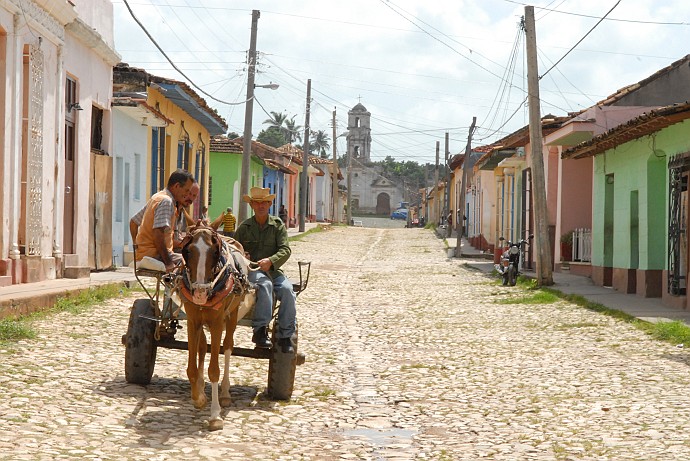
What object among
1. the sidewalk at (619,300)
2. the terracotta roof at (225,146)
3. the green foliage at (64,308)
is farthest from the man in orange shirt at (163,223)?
the terracotta roof at (225,146)

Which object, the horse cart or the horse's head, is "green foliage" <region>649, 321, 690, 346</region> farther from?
the horse's head

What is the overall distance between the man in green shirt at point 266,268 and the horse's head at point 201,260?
1077 mm

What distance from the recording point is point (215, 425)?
6789 mm

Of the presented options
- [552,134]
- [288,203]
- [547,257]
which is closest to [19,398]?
[547,257]

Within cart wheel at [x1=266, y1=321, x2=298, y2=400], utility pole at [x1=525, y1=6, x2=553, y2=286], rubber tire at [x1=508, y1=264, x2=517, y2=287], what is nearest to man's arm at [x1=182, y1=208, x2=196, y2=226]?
cart wheel at [x1=266, y1=321, x2=298, y2=400]

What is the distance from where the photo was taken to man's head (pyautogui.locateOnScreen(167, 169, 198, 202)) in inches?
304

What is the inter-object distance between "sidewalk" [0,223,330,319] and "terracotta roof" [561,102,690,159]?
27.0 feet

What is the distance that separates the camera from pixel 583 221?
24.8 m

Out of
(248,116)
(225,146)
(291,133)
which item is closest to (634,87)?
(248,116)

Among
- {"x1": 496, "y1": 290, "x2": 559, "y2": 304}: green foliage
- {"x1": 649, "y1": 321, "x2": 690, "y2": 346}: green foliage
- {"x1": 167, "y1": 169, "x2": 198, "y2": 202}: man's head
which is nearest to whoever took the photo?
{"x1": 167, "y1": 169, "x2": 198, "y2": 202}: man's head

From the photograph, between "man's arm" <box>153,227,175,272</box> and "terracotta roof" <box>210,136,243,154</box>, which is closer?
"man's arm" <box>153,227,175,272</box>

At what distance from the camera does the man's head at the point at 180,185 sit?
772 cm

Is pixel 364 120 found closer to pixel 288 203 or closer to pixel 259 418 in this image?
pixel 288 203

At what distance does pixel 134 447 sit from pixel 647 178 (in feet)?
44.0
